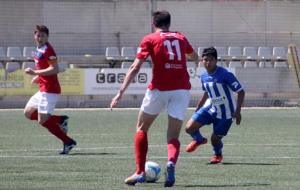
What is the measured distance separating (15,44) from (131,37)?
4.46m

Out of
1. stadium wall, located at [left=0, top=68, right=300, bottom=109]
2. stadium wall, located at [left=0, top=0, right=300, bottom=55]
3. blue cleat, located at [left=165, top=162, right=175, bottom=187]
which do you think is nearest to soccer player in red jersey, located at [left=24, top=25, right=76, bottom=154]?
blue cleat, located at [left=165, top=162, right=175, bottom=187]

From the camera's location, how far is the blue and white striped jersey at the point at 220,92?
42.4ft

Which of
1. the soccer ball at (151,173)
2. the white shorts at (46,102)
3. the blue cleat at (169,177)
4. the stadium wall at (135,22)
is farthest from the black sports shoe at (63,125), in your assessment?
the stadium wall at (135,22)

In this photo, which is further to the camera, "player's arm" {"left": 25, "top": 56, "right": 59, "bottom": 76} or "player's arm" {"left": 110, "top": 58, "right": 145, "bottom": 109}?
"player's arm" {"left": 25, "top": 56, "right": 59, "bottom": 76}

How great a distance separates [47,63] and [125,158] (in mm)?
2050

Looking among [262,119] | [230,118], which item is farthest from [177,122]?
[262,119]

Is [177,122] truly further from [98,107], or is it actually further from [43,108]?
[98,107]

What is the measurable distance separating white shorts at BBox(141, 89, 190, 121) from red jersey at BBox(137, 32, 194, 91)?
56 mm

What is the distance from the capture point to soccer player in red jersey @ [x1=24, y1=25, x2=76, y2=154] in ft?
45.1

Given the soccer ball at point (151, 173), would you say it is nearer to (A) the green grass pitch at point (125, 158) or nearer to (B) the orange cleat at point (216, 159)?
(A) the green grass pitch at point (125, 158)

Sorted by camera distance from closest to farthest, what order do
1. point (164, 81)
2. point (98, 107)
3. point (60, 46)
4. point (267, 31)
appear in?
point (164, 81) < point (98, 107) < point (60, 46) < point (267, 31)

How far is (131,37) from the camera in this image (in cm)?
3572

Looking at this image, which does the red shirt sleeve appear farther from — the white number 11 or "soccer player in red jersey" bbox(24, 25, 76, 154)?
the white number 11

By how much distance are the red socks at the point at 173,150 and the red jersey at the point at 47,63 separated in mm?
4265
